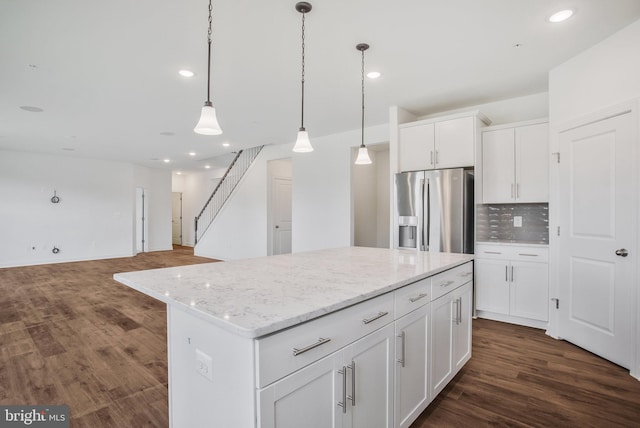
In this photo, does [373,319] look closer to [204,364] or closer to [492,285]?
[204,364]

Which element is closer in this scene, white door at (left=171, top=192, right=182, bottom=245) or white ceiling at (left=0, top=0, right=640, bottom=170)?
white ceiling at (left=0, top=0, right=640, bottom=170)

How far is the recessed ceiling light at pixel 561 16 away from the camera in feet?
7.85

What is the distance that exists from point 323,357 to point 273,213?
6376 mm

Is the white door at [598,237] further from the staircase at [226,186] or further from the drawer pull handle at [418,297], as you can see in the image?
the staircase at [226,186]

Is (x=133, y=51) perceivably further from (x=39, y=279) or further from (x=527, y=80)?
(x=39, y=279)

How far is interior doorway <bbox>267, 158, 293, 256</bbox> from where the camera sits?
24.1 feet

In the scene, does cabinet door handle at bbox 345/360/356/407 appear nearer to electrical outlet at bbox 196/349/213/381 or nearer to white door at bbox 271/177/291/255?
electrical outlet at bbox 196/349/213/381

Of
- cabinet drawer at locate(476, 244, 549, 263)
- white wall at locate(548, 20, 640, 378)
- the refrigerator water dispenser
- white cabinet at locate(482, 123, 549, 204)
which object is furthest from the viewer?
the refrigerator water dispenser

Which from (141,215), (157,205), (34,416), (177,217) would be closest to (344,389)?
(34,416)

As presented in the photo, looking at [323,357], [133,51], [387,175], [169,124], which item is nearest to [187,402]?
[323,357]

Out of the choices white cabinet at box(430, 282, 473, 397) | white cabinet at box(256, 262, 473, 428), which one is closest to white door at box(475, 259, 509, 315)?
white cabinet at box(430, 282, 473, 397)

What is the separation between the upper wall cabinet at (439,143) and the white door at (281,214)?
381cm

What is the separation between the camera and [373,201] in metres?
6.59

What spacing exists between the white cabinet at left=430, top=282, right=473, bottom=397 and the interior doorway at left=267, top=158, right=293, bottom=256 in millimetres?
5271
